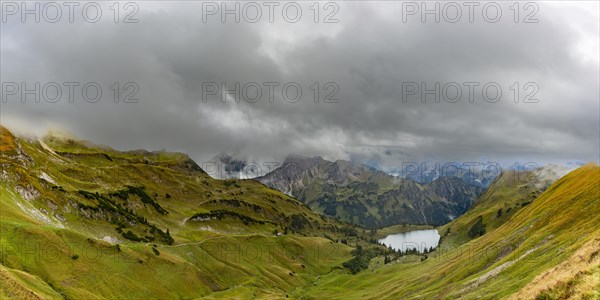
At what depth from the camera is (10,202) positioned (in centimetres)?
14625

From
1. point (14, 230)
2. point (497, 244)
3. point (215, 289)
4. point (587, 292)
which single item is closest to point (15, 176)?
point (14, 230)

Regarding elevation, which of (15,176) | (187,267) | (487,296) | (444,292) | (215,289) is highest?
(15,176)

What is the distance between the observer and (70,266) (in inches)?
4688

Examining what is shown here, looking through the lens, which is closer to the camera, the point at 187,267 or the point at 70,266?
the point at 70,266

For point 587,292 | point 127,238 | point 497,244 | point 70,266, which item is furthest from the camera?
point 127,238

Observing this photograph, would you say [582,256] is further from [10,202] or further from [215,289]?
[10,202]

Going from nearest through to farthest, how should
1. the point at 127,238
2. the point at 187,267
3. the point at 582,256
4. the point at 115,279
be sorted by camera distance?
the point at 582,256, the point at 115,279, the point at 187,267, the point at 127,238

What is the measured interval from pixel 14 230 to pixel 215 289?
88.7m

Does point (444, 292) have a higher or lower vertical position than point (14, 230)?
lower

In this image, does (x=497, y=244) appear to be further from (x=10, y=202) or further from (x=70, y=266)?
(x=10, y=202)

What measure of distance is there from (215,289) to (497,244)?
12472 cm

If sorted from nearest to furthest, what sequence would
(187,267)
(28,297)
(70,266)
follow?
(28,297)
(70,266)
(187,267)

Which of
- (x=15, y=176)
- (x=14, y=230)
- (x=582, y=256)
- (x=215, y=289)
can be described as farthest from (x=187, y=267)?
(x=582, y=256)

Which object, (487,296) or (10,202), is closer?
(487,296)
